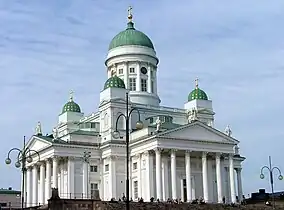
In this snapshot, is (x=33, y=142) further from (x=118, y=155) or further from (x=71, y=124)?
(x=118, y=155)

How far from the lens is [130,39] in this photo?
89.1m

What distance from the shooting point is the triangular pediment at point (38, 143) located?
79688mm

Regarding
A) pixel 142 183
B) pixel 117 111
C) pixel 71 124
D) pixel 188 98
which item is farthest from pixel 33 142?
pixel 188 98

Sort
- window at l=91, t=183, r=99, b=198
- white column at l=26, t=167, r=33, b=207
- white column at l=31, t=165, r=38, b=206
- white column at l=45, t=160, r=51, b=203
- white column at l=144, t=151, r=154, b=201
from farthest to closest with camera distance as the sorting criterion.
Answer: white column at l=26, t=167, r=33, b=207
white column at l=31, t=165, r=38, b=206
white column at l=45, t=160, r=51, b=203
window at l=91, t=183, r=99, b=198
white column at l=144, t=151, r=154, b=201

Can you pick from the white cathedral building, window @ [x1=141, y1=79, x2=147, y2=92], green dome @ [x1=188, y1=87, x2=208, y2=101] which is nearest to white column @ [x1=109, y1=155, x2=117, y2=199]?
the white cathedral building

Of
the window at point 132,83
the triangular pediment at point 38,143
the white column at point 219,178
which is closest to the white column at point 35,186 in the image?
the triangular pediment at point 38,143

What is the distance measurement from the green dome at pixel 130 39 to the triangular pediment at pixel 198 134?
1899 centimetres

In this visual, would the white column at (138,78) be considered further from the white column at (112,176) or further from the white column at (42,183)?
the white column at (42,183)

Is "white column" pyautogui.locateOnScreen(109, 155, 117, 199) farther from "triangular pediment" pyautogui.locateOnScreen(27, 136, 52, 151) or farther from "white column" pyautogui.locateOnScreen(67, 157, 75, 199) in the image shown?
"triangular pediment" pyautogui.locateOnScreen(27, 136, 52, 151)

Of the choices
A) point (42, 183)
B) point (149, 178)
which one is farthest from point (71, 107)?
point (149, 178)

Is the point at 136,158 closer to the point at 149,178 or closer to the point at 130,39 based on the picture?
the point at 149,178

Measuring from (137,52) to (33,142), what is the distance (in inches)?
809

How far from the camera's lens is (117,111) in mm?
81250

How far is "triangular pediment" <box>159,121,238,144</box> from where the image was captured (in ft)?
246
